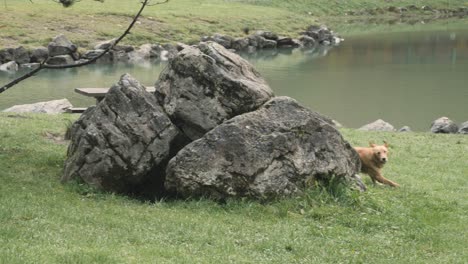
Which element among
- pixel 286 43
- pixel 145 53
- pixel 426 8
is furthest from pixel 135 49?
pixel 426 8

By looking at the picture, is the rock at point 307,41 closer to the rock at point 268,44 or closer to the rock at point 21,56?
the rock at point 268,44

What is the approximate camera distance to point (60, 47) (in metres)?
52.0

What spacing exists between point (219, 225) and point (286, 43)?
209 feet

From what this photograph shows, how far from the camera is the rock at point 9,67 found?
160 feet

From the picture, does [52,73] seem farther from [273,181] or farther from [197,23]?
[273,181]

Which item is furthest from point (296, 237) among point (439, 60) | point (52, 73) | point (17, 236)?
point (439, 60)

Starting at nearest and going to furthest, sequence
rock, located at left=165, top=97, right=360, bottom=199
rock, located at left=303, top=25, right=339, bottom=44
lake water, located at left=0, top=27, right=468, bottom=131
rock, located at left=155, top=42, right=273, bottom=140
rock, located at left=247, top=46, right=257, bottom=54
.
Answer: rock, located at left=165, top=97, right=360, bottom=199 < rock, located at left=155, top=42, right=273, bottom=140 < lake water, located at left=0, top=27, right=468, bottom=131 < rock, located at left=247, top=46, right=257, bottom=54 < rock, located at left=303, top=25, right=339, bottom=44

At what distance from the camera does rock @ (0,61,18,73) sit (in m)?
48.8

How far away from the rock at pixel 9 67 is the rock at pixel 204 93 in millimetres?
37004

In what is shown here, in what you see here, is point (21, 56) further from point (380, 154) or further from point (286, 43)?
point (380, 154)

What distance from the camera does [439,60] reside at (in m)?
57.4

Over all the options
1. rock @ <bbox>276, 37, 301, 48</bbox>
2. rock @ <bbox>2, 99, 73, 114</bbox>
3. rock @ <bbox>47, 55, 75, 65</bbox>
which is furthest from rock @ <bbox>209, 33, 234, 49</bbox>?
rock @ <bbox>2, 99, 73, 114</bbox>

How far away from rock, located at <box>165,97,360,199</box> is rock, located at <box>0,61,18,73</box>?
1516 inches

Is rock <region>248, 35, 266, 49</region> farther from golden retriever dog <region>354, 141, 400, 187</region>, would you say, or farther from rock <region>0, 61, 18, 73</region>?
golden retriever dog <region>354, 141, 400, 187</region>
